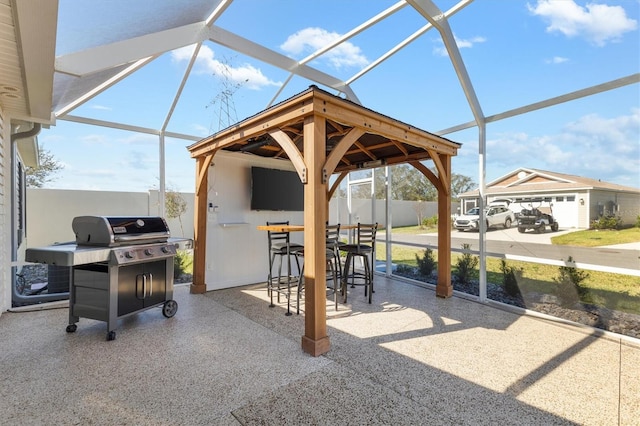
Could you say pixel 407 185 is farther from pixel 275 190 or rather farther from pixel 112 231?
pixel 112 231

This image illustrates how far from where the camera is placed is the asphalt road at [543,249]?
3354mm

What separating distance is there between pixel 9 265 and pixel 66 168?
2.12m

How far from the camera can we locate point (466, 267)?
16.4ft

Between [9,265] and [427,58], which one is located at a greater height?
[427,58]

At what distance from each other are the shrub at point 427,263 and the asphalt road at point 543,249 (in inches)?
23.0

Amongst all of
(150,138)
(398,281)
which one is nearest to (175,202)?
(150,138)

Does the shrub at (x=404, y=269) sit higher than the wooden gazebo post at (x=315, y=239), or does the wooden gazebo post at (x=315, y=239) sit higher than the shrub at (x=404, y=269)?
the wooden gazebo post at (x=315, y=239)

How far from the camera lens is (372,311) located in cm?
411

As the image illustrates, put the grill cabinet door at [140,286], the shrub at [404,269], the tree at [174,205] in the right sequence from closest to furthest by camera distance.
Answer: the grill cabinet door at [140,286]
the tree at [174,205]
the shrub at [404,269]

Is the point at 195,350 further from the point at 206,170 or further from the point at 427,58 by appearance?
the point at 427,58

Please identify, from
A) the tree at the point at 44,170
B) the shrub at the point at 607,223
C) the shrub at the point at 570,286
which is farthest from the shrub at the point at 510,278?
the tree at the point at 44,170

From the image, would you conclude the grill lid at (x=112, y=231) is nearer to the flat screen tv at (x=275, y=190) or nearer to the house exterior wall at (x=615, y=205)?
the flat screen tv at (x=275, y=190)

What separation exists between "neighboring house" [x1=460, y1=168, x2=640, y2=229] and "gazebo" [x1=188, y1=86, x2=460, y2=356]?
83cm

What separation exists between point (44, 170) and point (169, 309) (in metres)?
5.71
